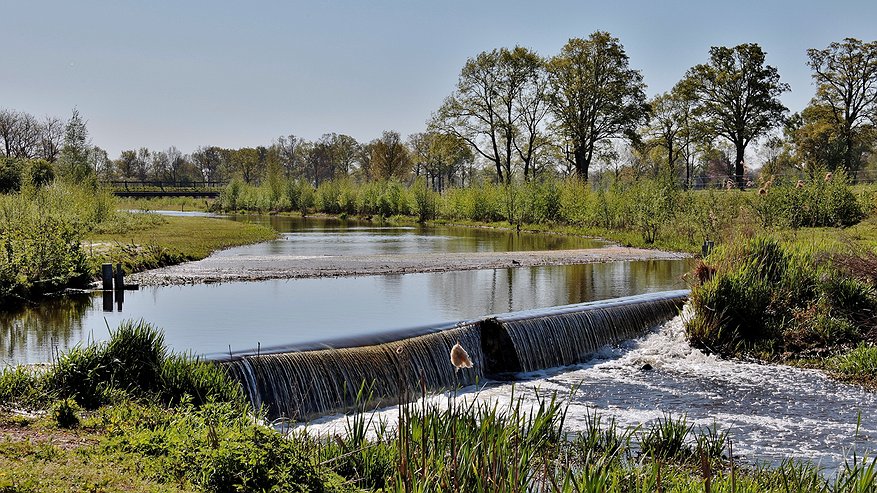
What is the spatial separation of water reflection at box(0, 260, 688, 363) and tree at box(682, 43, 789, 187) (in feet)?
112

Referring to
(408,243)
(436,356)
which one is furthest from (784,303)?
(408,243)

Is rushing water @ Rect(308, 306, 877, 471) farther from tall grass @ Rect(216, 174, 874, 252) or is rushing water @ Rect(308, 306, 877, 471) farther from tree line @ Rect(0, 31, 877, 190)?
tree line @ Rect(0, 31, 877, 190)

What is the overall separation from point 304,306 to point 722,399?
330 inches

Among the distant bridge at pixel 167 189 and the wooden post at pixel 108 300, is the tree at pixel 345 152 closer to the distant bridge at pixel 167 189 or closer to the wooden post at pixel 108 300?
the distant bridge at pixel 167 189

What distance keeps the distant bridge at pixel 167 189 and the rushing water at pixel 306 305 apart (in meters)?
Answer: 65.0

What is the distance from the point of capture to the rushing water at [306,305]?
11.5 m

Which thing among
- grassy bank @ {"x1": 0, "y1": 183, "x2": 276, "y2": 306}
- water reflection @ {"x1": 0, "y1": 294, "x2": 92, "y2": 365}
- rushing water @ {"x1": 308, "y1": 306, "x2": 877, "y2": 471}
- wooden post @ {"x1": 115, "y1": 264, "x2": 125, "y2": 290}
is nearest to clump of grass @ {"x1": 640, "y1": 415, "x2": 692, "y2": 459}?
rushing water @ {"x1": 308, "y1": 306, "x2": 877, "y2": 471}

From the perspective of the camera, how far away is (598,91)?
4966 cm

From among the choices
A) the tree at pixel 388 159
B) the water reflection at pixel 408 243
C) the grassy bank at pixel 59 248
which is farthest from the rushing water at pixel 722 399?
the tree at pixel 388 159

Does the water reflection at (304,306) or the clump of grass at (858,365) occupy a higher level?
the water reflection at (304,306)

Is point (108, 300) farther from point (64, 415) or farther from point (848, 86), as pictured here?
point (848, 86)

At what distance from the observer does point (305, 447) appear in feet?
16.9

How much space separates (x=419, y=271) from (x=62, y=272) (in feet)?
30.9

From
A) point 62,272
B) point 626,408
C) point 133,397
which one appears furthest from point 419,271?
point 133,397
